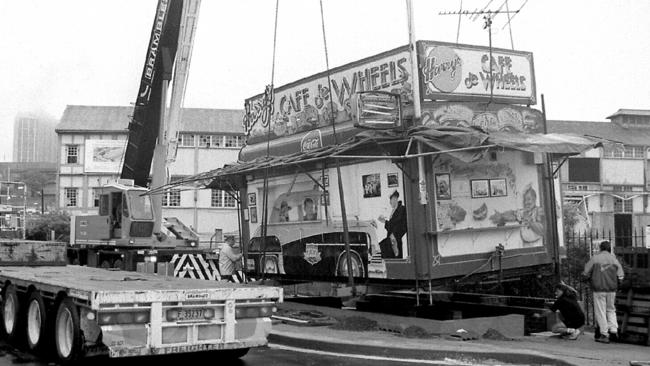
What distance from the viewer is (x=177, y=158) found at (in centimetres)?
4894

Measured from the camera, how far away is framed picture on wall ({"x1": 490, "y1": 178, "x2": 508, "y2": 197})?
40.9 feet

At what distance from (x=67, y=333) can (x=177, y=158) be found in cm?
4122

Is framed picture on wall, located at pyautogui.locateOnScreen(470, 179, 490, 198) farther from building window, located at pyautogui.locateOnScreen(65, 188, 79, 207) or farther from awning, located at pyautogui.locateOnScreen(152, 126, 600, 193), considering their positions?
building window, located at pyautogui.locateOnScreen(65, 188, 79, 207)

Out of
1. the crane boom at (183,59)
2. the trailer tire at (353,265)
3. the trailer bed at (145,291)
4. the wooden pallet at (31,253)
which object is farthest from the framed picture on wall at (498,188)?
the crane boom at (183,59)

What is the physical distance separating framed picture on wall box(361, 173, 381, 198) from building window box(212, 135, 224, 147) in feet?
126

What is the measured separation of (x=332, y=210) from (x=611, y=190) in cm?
4345

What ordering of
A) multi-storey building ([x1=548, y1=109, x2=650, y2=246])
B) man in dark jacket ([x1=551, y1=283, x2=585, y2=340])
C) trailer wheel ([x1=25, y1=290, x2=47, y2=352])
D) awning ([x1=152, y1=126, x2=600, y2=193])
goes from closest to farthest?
trailer wheel ([x1=25, y1=290, x2=47, y2=352]) → awning ([x1=152, y1=126, x2=600, y2=193]) → man in dark jacket ([x1=551, y1=283, x2=585, y2=340]) → multi-storey building ([x1=548, y1=109, x2=650, y2=246])

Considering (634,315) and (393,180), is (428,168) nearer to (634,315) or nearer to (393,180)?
(393,180)

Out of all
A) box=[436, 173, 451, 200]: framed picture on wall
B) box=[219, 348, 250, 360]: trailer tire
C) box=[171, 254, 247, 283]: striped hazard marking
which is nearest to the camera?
box=[219, 348, 250, 360]: trailer tire

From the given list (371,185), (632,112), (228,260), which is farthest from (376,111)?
(632,112)

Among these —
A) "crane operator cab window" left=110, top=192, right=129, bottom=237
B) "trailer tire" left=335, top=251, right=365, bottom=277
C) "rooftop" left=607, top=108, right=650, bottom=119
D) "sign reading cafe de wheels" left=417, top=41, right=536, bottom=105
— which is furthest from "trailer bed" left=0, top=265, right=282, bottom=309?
"rooftop" left=607, top=108, right=650, bottom=119

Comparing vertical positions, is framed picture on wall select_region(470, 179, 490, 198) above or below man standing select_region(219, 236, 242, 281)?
above

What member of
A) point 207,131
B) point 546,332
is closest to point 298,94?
point 546,332

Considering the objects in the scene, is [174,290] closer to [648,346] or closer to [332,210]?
[332,210]
